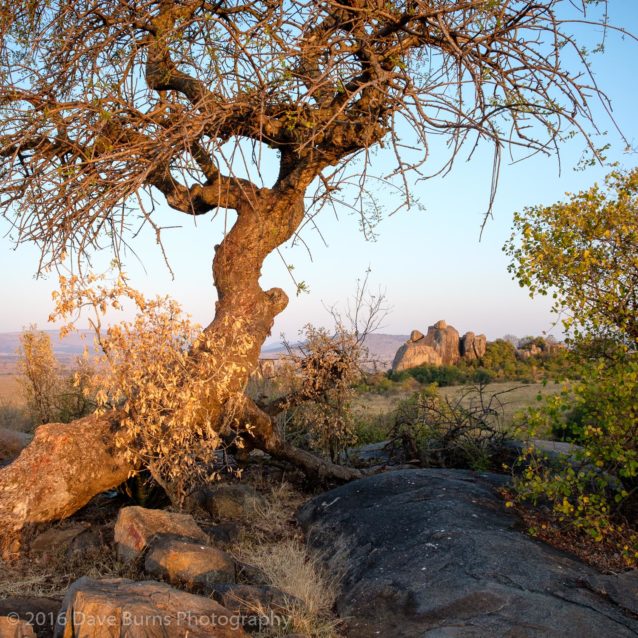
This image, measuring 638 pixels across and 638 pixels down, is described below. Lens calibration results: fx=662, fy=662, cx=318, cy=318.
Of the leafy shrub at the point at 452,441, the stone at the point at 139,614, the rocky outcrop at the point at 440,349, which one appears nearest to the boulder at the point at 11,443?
the leafy shrub at the point at 452,441

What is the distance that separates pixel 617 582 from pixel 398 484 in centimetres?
241

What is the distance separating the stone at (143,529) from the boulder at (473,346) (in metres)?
34.0

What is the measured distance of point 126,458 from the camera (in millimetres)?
6504

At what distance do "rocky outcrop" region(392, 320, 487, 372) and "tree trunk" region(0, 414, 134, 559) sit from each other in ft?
105

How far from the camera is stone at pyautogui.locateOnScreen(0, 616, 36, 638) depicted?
3.66 metres

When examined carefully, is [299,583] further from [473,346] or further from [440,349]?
[473,346]

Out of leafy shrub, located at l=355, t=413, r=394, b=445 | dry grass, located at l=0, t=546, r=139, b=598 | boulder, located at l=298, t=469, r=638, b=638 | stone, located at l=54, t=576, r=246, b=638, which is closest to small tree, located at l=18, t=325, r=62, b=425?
leafy shrub, located at l=355, t=413, r=394, b=445

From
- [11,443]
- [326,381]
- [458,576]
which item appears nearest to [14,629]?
[458,576]

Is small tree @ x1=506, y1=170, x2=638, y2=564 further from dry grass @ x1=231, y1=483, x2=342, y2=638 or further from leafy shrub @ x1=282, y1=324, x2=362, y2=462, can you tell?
leafy shrub @ x1=282, y1=324, x2=362, y2=462

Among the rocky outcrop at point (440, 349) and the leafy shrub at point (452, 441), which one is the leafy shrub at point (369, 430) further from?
the rocky outcrop at point (440, 349)

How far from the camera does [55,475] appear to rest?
6145mm

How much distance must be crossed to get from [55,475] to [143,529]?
4.03 feet

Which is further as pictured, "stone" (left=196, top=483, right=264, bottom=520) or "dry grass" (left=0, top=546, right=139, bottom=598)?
"stone" (left=196, top=483, right=264, bottom=520)

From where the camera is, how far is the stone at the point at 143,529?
5402 millimetres
